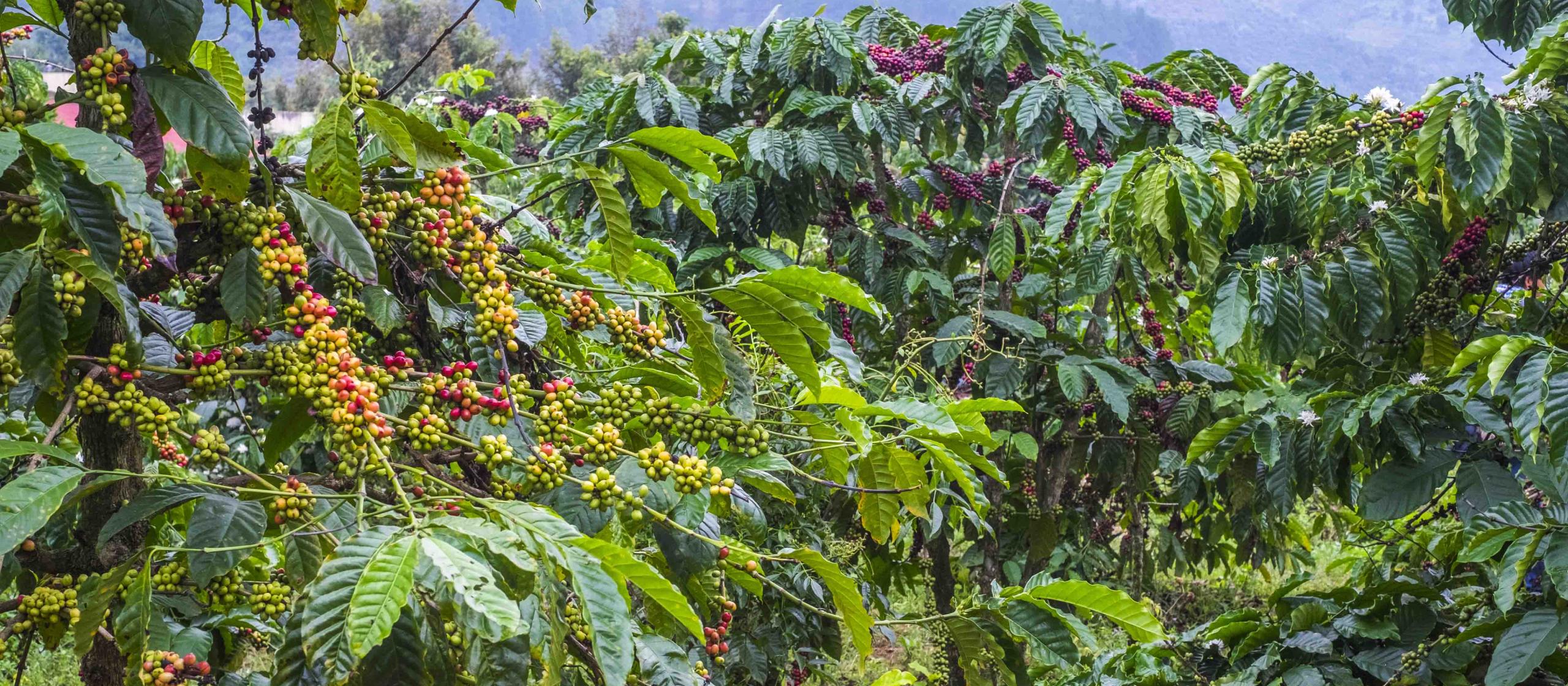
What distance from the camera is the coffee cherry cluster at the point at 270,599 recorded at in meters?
1.24

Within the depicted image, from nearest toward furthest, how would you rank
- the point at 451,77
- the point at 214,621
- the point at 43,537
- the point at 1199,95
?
the point at 214,621
the point at 43,537
the point at 1199,95
the point at 451,77

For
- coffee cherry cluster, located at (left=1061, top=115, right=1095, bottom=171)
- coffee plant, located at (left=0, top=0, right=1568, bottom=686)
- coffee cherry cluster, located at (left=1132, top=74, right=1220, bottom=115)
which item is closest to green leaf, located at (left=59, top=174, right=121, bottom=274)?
coffee plant, located at (left=0, top=0, right=1568, bottom=686)

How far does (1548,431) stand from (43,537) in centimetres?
236

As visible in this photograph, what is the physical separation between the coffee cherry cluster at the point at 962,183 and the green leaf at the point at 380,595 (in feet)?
9.71

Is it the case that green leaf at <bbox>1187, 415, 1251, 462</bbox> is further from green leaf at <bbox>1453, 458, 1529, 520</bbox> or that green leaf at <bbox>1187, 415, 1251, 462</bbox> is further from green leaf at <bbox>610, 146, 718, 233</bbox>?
green leaf at <bbox>610, 146, 718, 233</bbox>

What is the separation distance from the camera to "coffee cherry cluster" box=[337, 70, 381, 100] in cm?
120

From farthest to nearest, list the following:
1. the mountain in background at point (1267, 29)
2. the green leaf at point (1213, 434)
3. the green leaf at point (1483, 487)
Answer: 1. the mountain in background at point (1267, 29)
2. the green leaf at point (1213, 434)
3. the green leaf at point (1483, 487)

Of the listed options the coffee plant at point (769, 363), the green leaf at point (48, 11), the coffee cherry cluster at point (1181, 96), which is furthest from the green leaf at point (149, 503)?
the coffee cherry cluster at point (1181, 96)

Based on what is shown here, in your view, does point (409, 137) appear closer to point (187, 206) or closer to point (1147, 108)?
point (187, 206)

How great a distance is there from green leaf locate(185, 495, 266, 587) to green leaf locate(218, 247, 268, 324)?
7.4 inches

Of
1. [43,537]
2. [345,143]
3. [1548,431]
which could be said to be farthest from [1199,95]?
[43,537]

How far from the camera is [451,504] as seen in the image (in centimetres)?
110

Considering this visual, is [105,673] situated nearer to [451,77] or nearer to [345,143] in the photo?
[345,143]

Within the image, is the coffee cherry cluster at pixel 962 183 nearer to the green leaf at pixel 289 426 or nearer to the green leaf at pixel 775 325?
the green leaf at pixel 775 325
